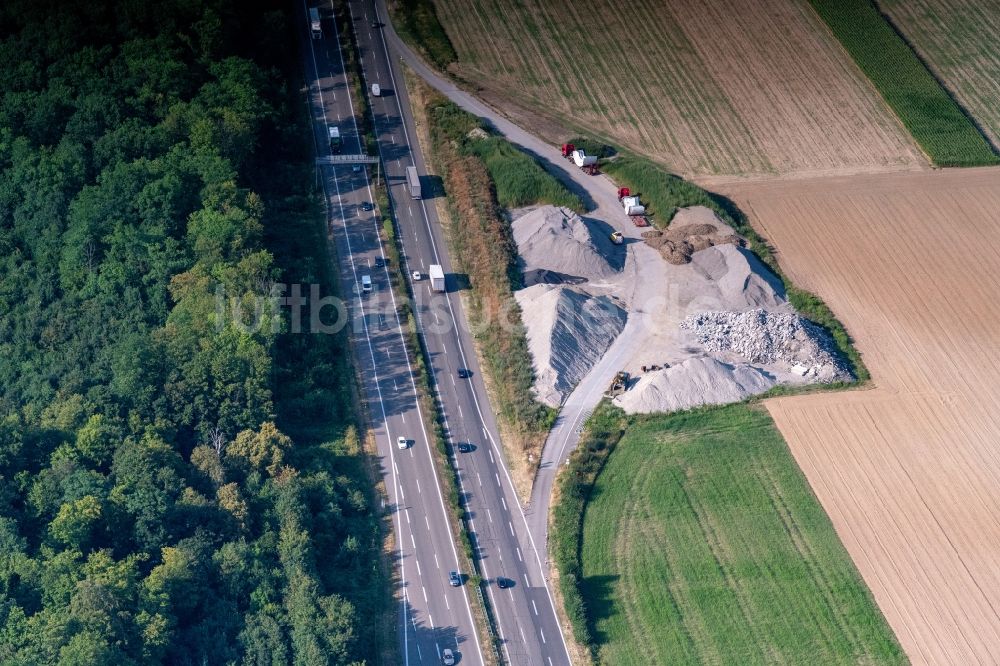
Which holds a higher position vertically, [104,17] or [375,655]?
[104,17]

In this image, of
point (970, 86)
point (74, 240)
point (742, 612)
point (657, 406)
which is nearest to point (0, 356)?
point (74, 240)

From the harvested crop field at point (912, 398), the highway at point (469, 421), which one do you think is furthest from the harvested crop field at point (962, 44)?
the highway at point (469, 421)

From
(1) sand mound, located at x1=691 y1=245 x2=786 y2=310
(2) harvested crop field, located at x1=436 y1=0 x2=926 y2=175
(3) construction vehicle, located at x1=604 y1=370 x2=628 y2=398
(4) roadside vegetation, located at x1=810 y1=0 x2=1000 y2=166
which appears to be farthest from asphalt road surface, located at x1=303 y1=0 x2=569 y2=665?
(4) roadside vegetation, located at x1=810 y1=0 x2=1000 y2=166

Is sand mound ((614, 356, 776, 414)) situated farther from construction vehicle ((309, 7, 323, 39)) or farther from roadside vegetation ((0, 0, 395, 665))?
construction vehicle ((309, 7, 323, 39))

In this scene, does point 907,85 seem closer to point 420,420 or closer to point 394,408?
point 420,420

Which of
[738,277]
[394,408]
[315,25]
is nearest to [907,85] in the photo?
[738,277]

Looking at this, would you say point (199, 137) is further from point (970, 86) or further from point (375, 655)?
point (970, 86)

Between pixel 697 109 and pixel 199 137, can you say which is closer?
pixel 199 137

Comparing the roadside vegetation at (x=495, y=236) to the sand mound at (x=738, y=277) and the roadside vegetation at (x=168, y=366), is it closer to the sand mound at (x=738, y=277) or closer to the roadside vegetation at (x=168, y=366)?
the roadside vegetation at (x=168, y=366)
